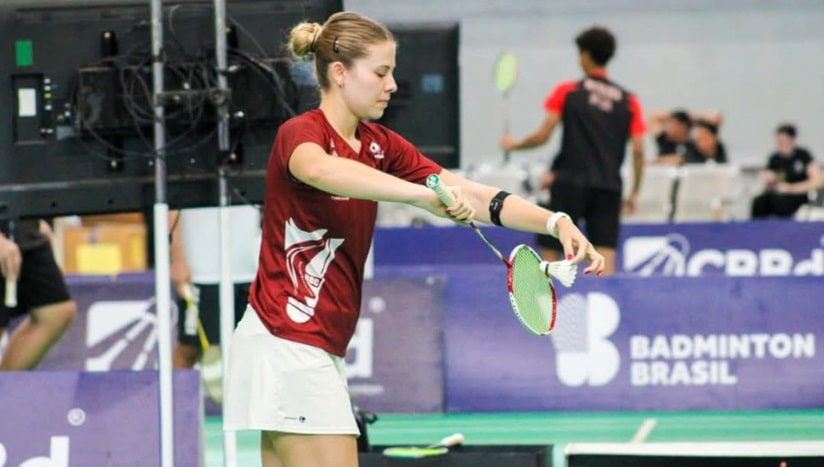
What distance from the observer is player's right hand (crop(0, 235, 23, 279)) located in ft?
21.5

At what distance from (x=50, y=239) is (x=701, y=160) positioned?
1160cm

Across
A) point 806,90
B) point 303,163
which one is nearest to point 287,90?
point 303,163

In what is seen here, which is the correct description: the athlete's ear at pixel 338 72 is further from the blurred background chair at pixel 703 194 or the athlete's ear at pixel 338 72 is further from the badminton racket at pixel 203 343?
the blurred background chair at pixel 703 194

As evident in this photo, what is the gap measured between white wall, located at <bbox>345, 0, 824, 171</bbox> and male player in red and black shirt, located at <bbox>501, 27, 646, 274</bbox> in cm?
1223

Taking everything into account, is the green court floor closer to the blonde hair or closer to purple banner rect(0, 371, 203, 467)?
purple banner rect(0, 371, 203, 467)

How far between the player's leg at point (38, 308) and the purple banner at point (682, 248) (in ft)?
15.3

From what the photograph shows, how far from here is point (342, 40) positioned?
4.11m

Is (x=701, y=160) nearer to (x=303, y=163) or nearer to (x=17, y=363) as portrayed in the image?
(x=17, y=363)

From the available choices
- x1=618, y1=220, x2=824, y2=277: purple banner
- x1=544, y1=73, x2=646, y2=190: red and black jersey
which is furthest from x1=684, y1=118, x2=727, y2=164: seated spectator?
x1=544, y1=73, x2=646, y2=190: red and black jersey

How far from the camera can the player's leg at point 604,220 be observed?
970cm

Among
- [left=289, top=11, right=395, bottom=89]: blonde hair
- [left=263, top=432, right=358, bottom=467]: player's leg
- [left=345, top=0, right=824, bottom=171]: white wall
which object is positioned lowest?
[left=263, top=432, right=358, bottom=467]: player's leg

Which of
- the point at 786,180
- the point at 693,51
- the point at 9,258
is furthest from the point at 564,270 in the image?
the point at 693,51

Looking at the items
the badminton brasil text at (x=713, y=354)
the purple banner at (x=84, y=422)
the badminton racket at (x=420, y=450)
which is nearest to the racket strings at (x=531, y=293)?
the badminton racket at (x=420, y=450)

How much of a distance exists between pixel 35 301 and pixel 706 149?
11.7m
